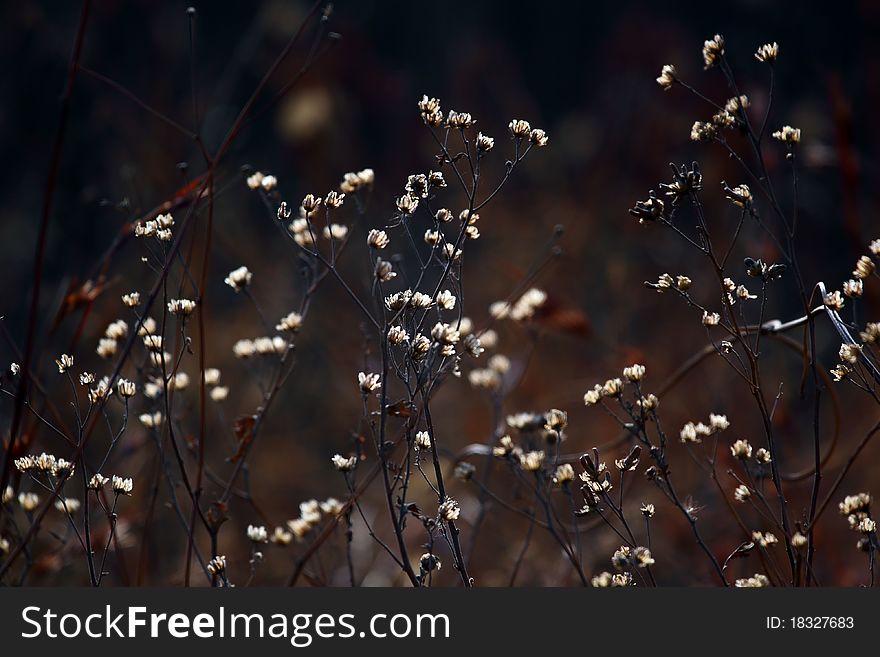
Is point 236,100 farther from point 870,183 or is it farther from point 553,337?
point 870,183

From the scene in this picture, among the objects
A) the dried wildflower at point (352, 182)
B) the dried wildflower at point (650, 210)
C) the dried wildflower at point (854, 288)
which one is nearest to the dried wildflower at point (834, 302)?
the dried wildflower at point (854, 288)

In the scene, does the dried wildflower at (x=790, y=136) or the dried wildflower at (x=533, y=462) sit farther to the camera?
the dried wildflower at (x=790, y=136)

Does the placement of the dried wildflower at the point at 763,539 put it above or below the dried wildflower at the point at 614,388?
below

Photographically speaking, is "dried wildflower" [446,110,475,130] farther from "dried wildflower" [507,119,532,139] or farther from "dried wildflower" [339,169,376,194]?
"dried wildflower" [339,169,376,194]

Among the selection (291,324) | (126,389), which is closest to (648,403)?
(291,324)

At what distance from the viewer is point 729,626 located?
142 cm

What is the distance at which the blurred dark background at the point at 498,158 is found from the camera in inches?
146

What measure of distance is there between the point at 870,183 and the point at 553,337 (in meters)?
2.28

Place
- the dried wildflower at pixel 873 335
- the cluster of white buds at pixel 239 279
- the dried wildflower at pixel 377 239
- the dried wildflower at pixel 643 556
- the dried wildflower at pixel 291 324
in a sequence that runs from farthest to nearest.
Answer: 1. the dried wildflower at pixel 291 324
2. the cluster of white buds at pixel 239 279
3. the dried wildflower at pixel 377 239
4. the dried wildflower at pixel 643 556
5. the dried wildflower at pixel 873 335

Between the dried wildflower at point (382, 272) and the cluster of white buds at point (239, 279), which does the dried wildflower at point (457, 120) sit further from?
the cluster of white buds at point (239, 279)

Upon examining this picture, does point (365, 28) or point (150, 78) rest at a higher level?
point (365, 28)

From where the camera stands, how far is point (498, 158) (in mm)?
6344

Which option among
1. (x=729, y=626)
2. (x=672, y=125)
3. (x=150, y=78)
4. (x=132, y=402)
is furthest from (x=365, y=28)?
(x=729, y=626)

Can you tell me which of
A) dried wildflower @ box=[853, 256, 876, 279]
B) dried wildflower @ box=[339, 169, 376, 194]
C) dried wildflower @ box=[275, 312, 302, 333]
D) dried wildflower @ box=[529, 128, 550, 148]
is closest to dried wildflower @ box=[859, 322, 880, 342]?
dried wildflower @ box=[853, 256, 876, 279]
